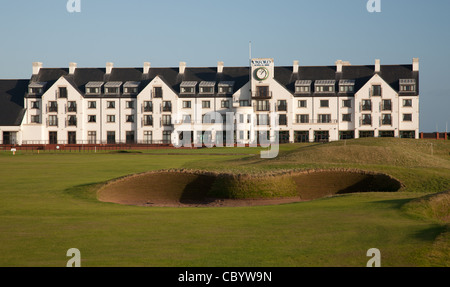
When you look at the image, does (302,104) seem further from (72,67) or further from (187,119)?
(72,67)

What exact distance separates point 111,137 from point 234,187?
78.7 meters

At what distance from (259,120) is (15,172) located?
224 ft

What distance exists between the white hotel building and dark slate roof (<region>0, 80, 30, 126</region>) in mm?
203

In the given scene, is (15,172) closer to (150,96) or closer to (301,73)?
(150,96)

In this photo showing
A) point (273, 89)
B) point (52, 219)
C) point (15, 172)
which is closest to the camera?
point (52, 219)

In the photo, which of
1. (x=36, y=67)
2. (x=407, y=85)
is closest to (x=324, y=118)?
(x=407, y=85)

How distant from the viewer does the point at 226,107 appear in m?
104

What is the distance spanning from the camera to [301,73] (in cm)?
10706

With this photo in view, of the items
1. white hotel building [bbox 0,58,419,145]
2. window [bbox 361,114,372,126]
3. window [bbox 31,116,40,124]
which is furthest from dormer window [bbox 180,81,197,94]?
window [bbox 361,114,372,126]

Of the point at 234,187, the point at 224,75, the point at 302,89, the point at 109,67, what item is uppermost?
the point at 109,67
